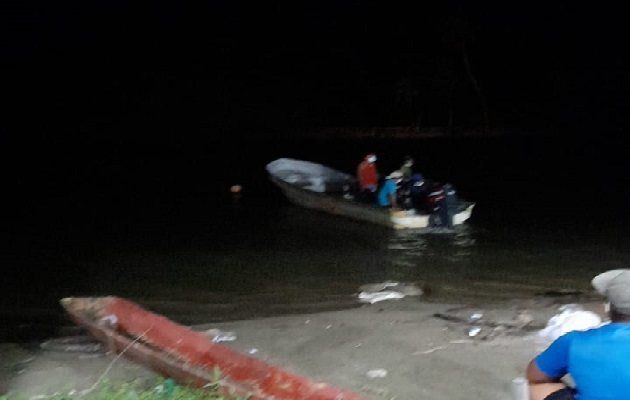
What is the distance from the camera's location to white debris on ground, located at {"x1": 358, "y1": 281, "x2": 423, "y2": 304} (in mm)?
9612

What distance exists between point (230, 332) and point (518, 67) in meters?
47.3

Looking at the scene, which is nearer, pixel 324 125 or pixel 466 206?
pixel 466 206

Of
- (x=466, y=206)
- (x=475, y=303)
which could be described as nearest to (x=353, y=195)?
(x=466, y=206)

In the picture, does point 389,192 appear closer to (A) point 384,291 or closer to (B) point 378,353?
(A) point 384,291

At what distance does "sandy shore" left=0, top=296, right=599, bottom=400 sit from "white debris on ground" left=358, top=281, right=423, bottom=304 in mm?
867

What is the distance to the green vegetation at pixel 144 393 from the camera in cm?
526

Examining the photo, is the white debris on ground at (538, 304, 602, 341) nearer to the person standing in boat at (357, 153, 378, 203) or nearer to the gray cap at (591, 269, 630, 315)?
the gray cap at (591, 269, 630, 315)

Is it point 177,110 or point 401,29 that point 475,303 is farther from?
point 177,110

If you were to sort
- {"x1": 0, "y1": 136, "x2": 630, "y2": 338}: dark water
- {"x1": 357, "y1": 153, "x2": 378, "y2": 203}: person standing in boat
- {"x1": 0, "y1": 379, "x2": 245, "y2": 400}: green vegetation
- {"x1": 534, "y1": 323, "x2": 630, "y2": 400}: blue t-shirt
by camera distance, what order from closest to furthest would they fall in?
{"x1": 534, "y1": 323, "x2": 630, "y2": 400}: blue t-shirt, {"x1": 0, "y1": 379, "x2": 245, "y2": 400}: green vegetation, {"x1": 0, "y1": 136, "x2": 630, "y2": 338}: dark water, {"x1": 357, "y1": 153, "x2": 378, "y2": 203}: person standing in boat

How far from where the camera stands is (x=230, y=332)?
780 centimetres

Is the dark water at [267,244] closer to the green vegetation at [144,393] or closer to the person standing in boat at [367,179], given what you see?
the person standing in boat at [367,179]

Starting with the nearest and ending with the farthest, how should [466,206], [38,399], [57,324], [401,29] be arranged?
[38,399], [57,324], [466,206], [401,29]

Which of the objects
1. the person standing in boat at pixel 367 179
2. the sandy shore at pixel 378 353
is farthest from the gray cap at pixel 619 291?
the person standing in boat at pixel 367 179

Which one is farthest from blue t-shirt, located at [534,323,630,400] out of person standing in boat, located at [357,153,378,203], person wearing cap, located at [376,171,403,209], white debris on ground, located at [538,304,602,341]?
person standing in boat, located at [357,153,378,203]
